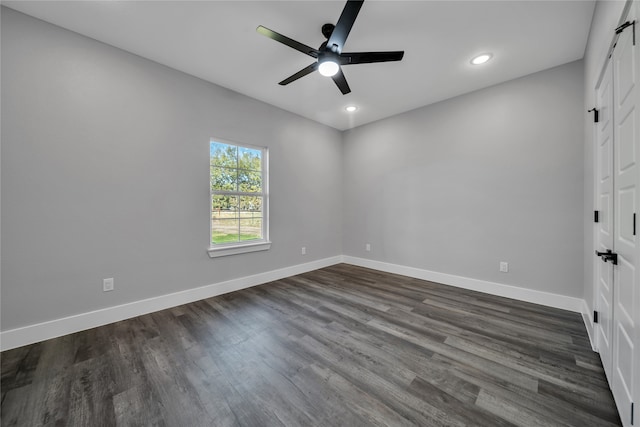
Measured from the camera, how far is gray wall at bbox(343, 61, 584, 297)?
276cm

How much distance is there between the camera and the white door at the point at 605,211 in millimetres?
1565

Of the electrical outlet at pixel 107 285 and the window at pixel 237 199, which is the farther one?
the window at pixel 237 199

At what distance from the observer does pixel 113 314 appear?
2.49 metres

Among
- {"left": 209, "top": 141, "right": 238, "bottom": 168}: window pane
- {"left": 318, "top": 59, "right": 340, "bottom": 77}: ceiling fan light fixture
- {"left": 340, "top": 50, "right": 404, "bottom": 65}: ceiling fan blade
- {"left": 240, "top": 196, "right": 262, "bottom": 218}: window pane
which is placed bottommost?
{"left": 240, "top": 196, "right": 262, "bottom": 218}: window pane

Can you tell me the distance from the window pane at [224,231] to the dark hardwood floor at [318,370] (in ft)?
3.11

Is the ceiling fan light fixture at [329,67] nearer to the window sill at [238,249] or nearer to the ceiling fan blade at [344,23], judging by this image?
the ceiling fan blade at [344,23]

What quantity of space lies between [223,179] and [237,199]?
0.35 m

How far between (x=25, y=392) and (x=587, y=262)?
4661 mm

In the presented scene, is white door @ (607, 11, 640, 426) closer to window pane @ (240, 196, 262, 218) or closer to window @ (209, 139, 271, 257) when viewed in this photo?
window @ (209, 139, 271, 257)

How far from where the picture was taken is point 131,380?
1666mm

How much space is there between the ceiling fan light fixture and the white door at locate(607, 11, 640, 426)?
68.6 inches

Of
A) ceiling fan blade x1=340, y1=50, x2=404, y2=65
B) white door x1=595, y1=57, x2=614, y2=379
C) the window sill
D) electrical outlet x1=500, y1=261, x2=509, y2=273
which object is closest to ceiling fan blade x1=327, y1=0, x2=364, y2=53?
ceiling fan blade x1=340, y1=50, x2=404, y2=65

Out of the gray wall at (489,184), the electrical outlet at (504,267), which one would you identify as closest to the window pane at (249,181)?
the gray wall at (489,184)

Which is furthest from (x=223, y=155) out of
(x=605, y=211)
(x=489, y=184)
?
(x=605, y=211)
